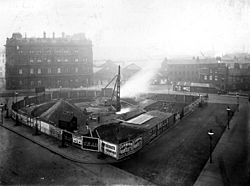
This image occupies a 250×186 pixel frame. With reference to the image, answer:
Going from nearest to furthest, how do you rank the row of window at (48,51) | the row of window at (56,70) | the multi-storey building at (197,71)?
the row of window at (48,51)
the row of window at (56,70)
the multi-storey building at (197,71)

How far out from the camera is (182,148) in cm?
2188

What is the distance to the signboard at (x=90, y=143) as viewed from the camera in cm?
2033

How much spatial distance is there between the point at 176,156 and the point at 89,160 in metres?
7.65

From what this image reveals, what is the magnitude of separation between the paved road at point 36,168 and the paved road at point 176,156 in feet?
11.1

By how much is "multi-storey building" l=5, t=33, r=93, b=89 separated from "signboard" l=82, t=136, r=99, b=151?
45904 millimetres

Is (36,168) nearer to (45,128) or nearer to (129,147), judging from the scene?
(129,147)

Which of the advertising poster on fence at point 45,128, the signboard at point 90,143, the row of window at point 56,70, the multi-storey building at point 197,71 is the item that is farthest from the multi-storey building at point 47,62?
the signboard at point 90,143

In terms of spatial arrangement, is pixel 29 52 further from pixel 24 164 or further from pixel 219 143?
pixel 219 143

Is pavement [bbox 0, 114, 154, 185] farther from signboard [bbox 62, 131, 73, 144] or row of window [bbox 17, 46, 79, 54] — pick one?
row of window [bbox 17, 46, 79, 54]

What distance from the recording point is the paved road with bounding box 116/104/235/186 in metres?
16.5

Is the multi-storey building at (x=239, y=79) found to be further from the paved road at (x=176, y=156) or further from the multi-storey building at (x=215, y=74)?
the paved road at (x=176, y=156)

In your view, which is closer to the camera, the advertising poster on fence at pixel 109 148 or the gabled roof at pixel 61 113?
the advertising poster on fence at pixel 109 148

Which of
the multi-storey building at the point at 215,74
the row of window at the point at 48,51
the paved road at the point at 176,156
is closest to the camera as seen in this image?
the paved road at the point at 176,156

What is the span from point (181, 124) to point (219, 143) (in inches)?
295
